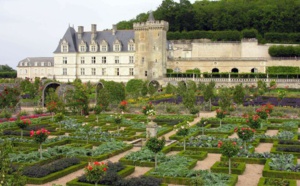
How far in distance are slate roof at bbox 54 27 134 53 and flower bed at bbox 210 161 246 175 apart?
47.2 meters

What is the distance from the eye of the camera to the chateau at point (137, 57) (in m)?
60.9

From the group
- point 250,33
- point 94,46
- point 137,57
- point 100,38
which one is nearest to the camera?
point 137,57

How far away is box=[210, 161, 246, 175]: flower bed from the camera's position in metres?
16.1

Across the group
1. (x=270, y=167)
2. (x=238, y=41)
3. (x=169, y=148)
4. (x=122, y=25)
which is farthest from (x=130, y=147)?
(x=122, y=25)

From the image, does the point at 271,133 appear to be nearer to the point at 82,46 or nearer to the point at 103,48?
the point at 103,48

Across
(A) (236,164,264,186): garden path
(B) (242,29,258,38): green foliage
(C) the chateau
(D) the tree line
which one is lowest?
(A) (236,164,264,186): garden path

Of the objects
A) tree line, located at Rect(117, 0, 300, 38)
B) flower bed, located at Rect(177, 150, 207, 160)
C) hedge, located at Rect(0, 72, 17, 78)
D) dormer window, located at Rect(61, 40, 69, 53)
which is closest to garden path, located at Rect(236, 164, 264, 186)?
flower bed, located at Rect(177, 150, 207, 160)

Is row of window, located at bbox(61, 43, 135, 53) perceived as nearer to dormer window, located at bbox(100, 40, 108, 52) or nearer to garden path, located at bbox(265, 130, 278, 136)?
dormer window, located at bbox(100, 40, 108, 52)

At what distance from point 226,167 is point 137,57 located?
46533 mm

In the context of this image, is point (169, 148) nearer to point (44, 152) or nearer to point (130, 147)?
point (130, 147)

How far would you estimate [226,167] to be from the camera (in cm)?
1652

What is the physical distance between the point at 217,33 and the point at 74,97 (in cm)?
4770

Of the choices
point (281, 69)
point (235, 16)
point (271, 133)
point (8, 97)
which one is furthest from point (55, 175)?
point (235, 16)

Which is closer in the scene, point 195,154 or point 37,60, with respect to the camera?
point 195,154
